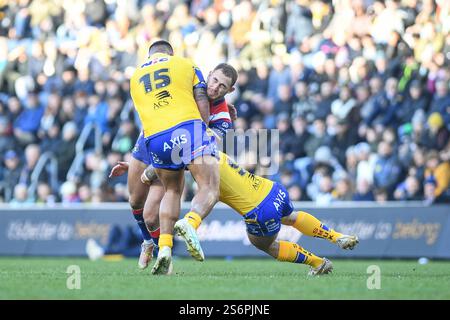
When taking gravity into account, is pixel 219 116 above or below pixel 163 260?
above

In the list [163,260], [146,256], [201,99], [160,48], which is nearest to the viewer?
[163,260]

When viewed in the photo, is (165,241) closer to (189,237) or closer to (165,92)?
(189,237)

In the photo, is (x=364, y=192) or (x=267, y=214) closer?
(x=267, y=214)

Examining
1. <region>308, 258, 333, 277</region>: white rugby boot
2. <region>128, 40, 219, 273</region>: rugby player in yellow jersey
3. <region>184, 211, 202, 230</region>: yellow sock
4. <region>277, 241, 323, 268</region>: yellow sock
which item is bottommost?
<region>308, 258, 333, 277</region>: white rugby boot

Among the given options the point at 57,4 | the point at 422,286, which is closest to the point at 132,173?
the point at 422,286

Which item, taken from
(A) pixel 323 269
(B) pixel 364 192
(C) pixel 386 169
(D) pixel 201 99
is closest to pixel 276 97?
(C) pixel 386 169

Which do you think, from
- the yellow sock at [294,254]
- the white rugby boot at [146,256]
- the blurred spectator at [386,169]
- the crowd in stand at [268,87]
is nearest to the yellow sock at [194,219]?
the yellow sock at [294,254]

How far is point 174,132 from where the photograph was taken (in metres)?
11.0

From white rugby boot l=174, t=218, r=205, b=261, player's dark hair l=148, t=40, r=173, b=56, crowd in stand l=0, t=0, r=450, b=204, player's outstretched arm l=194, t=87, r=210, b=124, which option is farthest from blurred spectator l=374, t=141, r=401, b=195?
white rugby boot l=174, t=218, r=205, b=261

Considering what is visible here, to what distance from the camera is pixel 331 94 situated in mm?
21438

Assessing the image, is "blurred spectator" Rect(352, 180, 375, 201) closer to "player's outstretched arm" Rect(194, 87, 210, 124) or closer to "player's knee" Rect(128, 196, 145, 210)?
"player's knee" Rect(128, 196, 145, 210)

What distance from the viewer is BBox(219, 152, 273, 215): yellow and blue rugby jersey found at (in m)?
11.5

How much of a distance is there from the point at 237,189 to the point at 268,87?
1140cm
